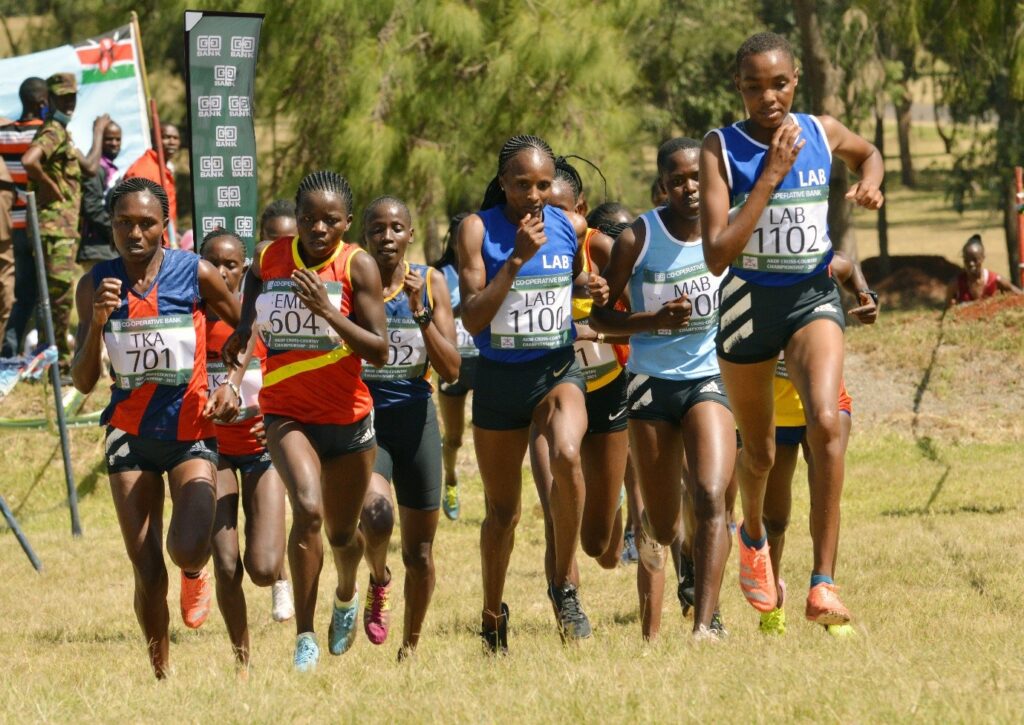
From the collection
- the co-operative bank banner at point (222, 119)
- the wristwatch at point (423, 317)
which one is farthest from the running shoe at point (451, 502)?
the wristwatch at point (423, 317)

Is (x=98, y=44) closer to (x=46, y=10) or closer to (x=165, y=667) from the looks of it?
(x=165, y=667)

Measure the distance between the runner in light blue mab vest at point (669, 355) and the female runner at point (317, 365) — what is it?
122cm

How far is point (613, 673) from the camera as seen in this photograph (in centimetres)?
606

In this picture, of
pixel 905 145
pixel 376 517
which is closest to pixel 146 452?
pixel 376 517

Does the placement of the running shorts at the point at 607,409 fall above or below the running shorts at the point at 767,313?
below

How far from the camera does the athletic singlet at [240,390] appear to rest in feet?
27.5

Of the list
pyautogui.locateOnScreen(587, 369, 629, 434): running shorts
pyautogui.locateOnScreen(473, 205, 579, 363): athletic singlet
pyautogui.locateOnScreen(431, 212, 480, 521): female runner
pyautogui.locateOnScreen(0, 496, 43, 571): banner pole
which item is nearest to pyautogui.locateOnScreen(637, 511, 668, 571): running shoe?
pyautogui.locateOnScreen(587, 369, 629, 434): running shorts

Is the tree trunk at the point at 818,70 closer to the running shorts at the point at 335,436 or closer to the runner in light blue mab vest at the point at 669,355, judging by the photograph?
the runner in light blue mab vest at the point at 669,355

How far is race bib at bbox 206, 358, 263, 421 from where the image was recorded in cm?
856

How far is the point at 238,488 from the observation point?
8.58 meters

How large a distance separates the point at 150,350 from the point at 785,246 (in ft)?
9.69

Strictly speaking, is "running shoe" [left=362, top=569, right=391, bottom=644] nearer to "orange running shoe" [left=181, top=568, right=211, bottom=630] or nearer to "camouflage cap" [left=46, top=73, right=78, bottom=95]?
"orange running shoe" [left=181, top=568, right=211, bottom=630]

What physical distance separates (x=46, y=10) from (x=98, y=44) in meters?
16.2

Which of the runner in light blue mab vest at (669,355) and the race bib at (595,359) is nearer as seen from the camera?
the runner in light blue mab vest at (669,355)
